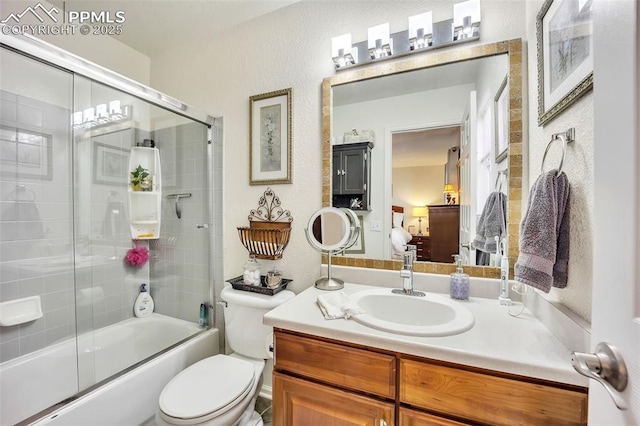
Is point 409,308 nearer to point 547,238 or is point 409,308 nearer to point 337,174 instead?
point 547,238

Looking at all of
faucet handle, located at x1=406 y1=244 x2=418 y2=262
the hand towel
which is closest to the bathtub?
the hand towel

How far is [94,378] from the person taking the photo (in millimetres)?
1320

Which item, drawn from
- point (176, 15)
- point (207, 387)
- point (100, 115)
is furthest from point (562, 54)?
point (100, 115)

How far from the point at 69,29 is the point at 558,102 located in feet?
8.59

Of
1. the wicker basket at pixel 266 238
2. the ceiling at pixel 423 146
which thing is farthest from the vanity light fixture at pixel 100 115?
the ceiling at pixel 423 146

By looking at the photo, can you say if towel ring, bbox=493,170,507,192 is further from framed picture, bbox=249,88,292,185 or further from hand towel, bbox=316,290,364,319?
framed picture, bbox=249,88,292,185

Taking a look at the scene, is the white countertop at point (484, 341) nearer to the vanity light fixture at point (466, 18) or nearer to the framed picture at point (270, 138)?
the framed picture at point (270, 138)

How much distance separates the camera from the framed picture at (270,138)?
62.5 inches

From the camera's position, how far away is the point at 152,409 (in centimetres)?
140

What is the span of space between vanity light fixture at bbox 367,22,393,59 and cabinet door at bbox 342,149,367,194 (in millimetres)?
498

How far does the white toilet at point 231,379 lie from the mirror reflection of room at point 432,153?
74 cm

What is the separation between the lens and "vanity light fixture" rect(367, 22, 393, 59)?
1313 millimetres

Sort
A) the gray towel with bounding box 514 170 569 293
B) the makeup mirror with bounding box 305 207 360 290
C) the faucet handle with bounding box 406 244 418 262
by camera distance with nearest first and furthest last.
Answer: the gray towel with bounding box 514 170 569 293 < the faucet handle with bounding box 406 244 418 262 < the makeup mirror with bounding box 305 207 360 290

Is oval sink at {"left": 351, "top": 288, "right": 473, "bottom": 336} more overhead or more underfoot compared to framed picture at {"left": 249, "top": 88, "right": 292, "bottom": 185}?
more underfoot
